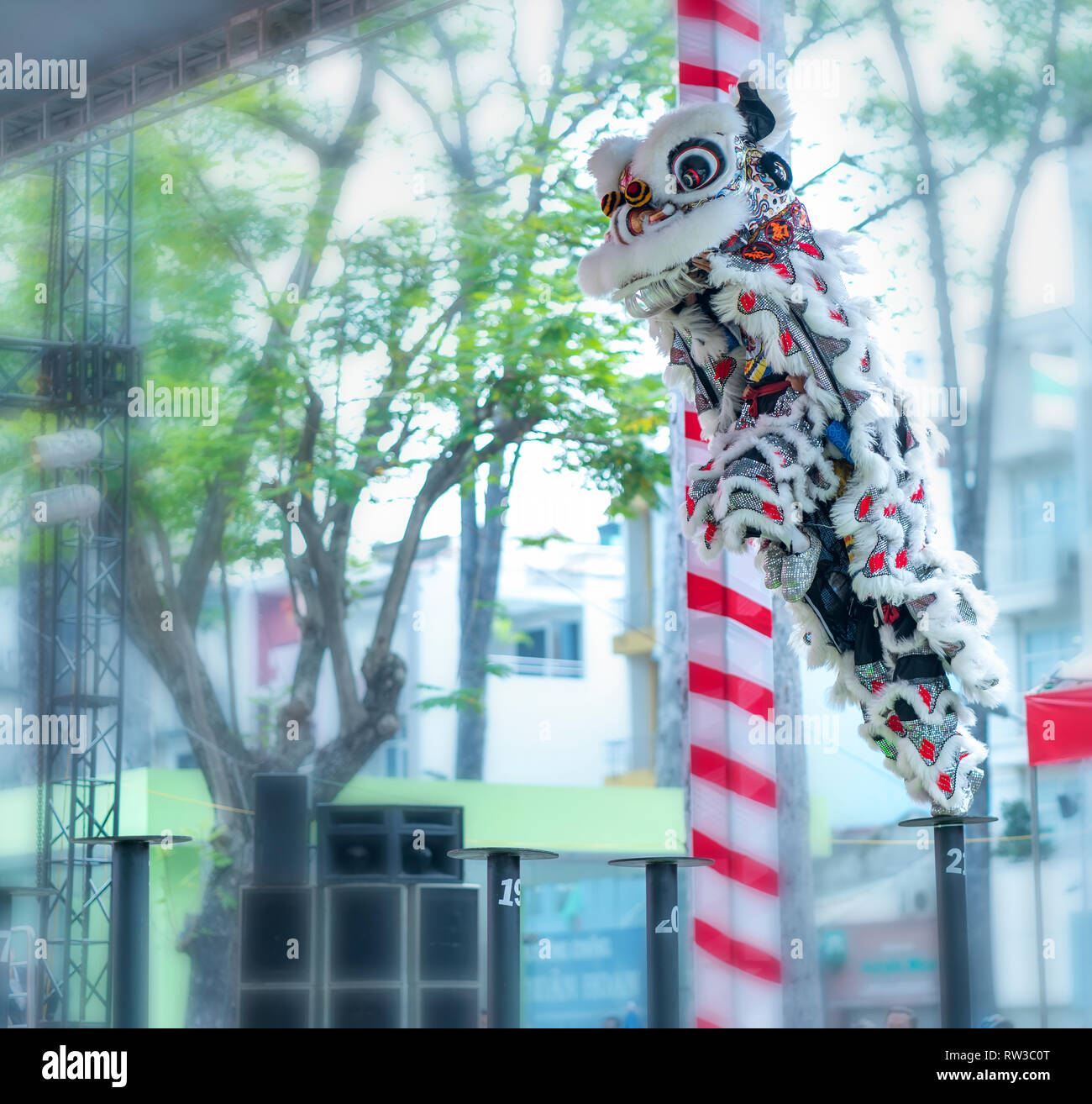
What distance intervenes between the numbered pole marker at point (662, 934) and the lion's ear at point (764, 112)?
1.36 m

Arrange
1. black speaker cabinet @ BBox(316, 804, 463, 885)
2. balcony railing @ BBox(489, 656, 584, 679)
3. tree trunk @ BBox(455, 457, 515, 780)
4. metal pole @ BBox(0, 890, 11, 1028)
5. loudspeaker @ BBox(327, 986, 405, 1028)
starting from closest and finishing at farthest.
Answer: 1. loudspeaker @ BBox(327, 986, 405, 1028)
2. metal pole @ BBox(0, 890, 11, 1028)
3. black speaker cabinet @ BBox(316, 804, 463, 885)
4. tree trunk @ BBox(455, 457, 515, 780)
5. balcony railing @ BBox(489, 656, 584, 679)

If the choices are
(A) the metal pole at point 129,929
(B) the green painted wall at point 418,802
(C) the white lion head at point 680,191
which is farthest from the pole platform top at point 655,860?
(B) the green painted wall at point 418,802

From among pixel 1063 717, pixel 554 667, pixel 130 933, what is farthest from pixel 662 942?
pixel 554 667

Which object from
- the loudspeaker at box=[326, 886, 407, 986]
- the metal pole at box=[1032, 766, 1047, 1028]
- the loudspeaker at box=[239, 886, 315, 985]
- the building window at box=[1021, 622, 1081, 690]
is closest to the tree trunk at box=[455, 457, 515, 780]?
the building window at box=[1021, 622, 1081, 690]

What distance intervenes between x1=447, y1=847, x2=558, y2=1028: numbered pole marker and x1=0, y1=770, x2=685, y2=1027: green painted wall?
6.10 metres

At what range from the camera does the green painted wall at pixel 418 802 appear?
8336 millimetres

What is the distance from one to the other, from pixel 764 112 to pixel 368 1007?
405 centimetres

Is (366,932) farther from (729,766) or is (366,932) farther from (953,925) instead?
(953,925)

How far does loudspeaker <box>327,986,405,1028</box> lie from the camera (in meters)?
5.61

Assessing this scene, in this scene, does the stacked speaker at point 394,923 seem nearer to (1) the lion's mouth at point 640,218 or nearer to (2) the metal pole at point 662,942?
(2) the metal pole at point 662,942

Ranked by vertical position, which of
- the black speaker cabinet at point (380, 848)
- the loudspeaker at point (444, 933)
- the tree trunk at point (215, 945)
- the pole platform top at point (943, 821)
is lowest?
the tree trunk at point (215, 945)

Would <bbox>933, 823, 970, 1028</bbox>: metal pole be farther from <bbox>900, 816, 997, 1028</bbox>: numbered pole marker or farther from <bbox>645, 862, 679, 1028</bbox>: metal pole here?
<bbox>645, 862, 679, 1028</bbox>: metal pole

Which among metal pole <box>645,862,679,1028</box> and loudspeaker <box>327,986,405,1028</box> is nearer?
metal pole <box>645,862,679,1028</box>
